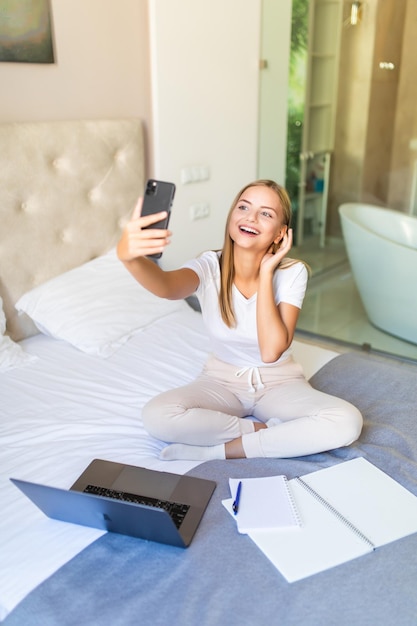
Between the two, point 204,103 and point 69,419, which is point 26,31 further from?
point 69,419

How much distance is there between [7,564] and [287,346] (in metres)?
0.91

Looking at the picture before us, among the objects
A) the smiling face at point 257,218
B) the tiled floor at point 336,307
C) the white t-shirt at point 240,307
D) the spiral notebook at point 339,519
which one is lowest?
the tiled floor at point 336,307

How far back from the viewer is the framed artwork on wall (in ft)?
6.55

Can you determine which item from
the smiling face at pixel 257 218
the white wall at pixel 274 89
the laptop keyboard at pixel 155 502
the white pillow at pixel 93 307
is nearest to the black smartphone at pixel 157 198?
the smiling face at pixel 257 218

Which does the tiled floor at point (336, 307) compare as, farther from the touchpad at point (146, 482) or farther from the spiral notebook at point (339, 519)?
the touchpad at point (146, 482)

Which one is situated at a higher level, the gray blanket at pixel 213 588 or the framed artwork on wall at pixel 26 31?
the framed artwork on wall at pixel 26 31

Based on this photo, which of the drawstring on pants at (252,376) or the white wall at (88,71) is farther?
the white wall at (88,71)

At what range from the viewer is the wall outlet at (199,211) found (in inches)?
112

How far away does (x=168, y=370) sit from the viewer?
6.44 feet

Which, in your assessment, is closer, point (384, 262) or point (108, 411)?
point (108, 411)

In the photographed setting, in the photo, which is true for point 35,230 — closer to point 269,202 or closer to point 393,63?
point 269,202

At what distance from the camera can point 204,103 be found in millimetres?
2734

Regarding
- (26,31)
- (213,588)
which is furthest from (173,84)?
(213,588)

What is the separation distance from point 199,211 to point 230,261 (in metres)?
1.18
